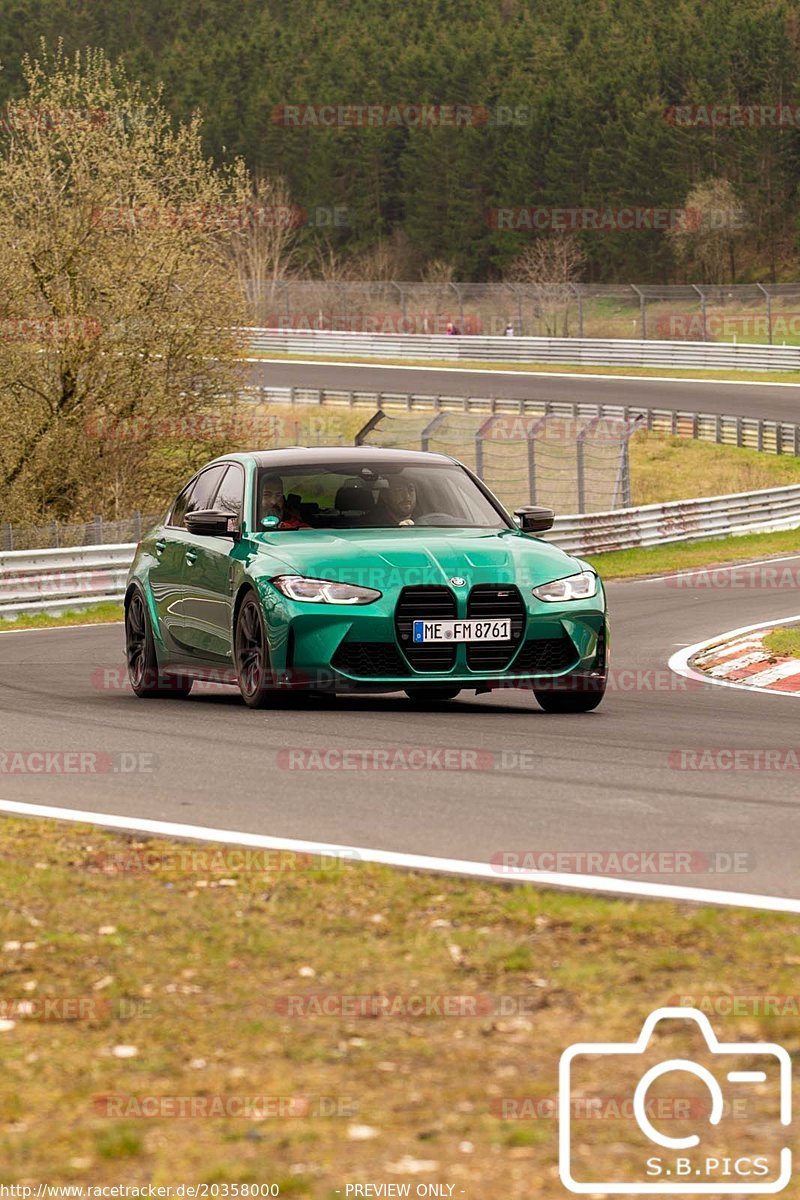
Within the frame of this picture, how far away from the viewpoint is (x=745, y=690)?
46.5 ft

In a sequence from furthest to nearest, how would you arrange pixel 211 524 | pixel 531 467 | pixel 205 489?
pixel 531 467 → pixel 205 489 → pixel 211 524

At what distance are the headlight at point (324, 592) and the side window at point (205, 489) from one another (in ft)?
6.86

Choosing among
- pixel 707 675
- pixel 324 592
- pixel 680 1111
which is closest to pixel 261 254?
pixel 707 675

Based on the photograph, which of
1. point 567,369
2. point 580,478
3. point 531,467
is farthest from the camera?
point 567,369

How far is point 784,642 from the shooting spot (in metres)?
17.3

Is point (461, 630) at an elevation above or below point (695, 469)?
above

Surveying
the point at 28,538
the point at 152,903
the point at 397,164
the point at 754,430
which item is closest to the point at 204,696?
the point at 152,903

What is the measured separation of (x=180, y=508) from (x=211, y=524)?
6.26 feet

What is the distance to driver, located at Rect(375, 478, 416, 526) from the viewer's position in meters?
12.1

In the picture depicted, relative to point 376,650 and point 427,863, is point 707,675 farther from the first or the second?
point 427,863

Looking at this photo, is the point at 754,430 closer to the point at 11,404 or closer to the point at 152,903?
the point at 11,404

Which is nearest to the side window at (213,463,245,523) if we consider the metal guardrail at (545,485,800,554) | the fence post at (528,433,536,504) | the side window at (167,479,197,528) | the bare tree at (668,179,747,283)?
the side window at (167,479,197,528)

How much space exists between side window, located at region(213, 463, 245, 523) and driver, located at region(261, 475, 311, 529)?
174 mm

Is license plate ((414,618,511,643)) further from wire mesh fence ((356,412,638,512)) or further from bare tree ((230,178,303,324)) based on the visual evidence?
bare tree ((230,178,303,324))
